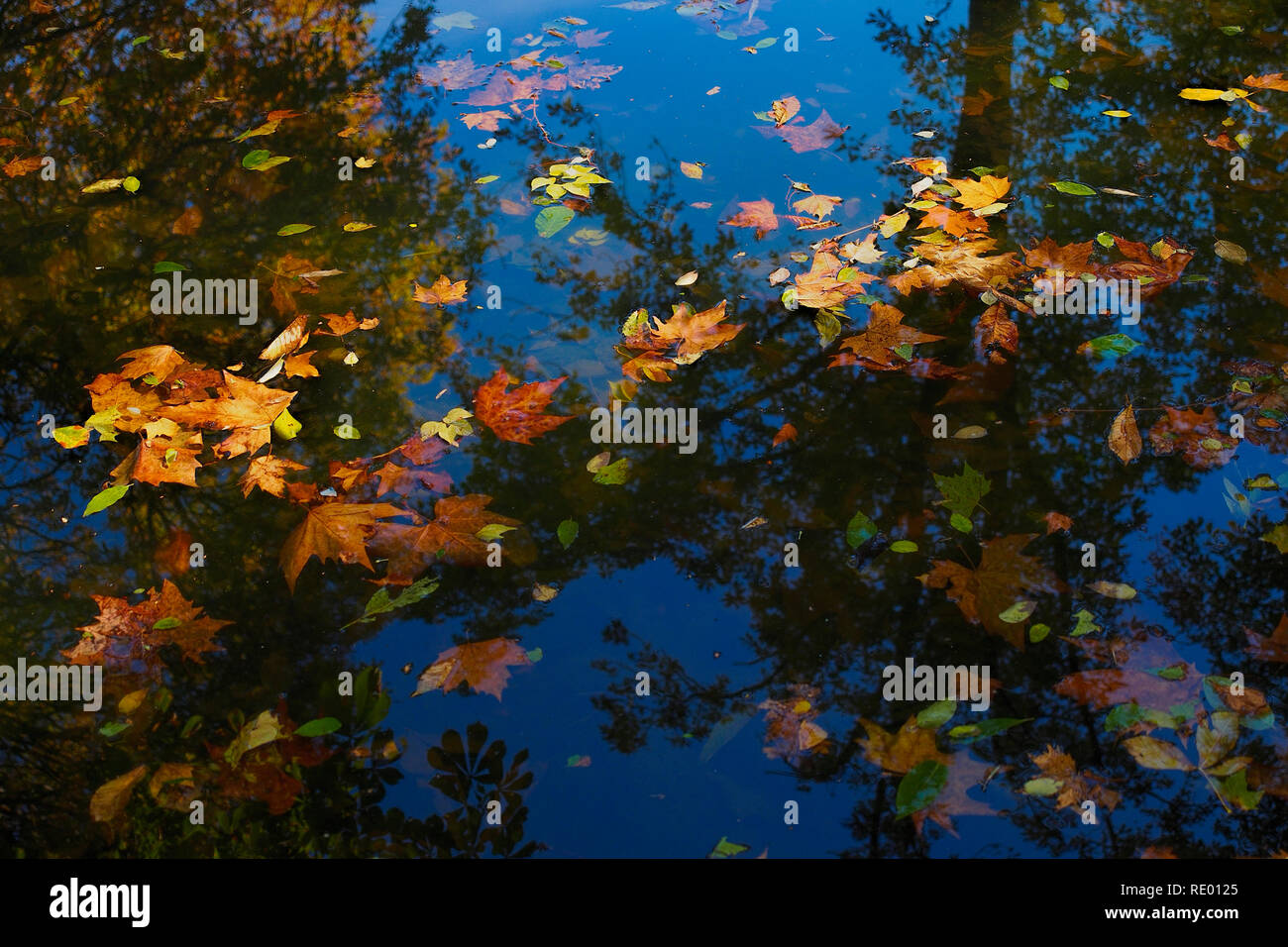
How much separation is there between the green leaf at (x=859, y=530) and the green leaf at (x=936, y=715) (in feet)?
1.63

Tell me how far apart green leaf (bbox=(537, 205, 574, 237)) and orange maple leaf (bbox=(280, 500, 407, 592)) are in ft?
5.39

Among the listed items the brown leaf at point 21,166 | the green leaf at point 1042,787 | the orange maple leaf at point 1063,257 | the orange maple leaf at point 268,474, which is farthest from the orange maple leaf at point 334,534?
the brown leaf at point 21,166

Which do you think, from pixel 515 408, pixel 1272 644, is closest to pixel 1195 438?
pixel 1272 644

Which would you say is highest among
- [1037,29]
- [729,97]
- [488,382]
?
[1037,29]

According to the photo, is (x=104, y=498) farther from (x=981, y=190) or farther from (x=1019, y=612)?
(x=981, y=190)

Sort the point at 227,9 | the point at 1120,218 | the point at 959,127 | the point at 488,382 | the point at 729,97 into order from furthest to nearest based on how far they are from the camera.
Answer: the point at 227,9
the point at 729,97
the point at 959,127
the point at 1120,218
the point at 488,382

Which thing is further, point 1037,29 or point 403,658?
point 1037,29

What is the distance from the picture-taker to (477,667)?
7.27 ft

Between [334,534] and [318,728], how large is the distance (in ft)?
2.01

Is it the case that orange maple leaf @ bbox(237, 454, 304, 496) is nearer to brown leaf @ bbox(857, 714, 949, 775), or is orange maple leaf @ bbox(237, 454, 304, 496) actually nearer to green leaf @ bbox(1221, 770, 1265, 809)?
brown leaf @ bbox(857, 714, 949, 775)
